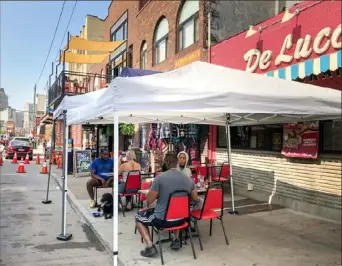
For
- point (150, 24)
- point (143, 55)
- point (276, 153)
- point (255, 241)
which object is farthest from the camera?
point (143, 55)

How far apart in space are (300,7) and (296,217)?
4505 mm

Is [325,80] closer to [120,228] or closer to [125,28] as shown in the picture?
[120,228]

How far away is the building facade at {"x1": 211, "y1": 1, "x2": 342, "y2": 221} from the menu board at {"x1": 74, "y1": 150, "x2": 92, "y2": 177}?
7585 millimetres

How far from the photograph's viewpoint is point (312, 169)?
297 inches

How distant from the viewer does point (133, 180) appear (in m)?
7.77

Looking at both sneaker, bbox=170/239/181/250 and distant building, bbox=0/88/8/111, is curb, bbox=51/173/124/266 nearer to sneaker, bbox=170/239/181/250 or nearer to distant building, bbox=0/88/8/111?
sneaker, bbox=170/239/181/250

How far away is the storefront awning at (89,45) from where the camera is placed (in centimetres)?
1942

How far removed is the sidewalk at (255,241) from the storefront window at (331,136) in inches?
56.8

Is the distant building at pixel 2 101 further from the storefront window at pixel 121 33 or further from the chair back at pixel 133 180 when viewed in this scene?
the storefront window at pixel 121 33

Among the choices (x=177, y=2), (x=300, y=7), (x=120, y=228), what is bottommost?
(x=120, y=228)

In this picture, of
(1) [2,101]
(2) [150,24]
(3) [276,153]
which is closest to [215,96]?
(3) [276,153]

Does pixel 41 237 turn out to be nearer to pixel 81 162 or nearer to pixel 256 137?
pixel 256 137

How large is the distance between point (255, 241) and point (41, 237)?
145 inches

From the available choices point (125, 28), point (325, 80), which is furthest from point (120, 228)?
point (125, 28)
